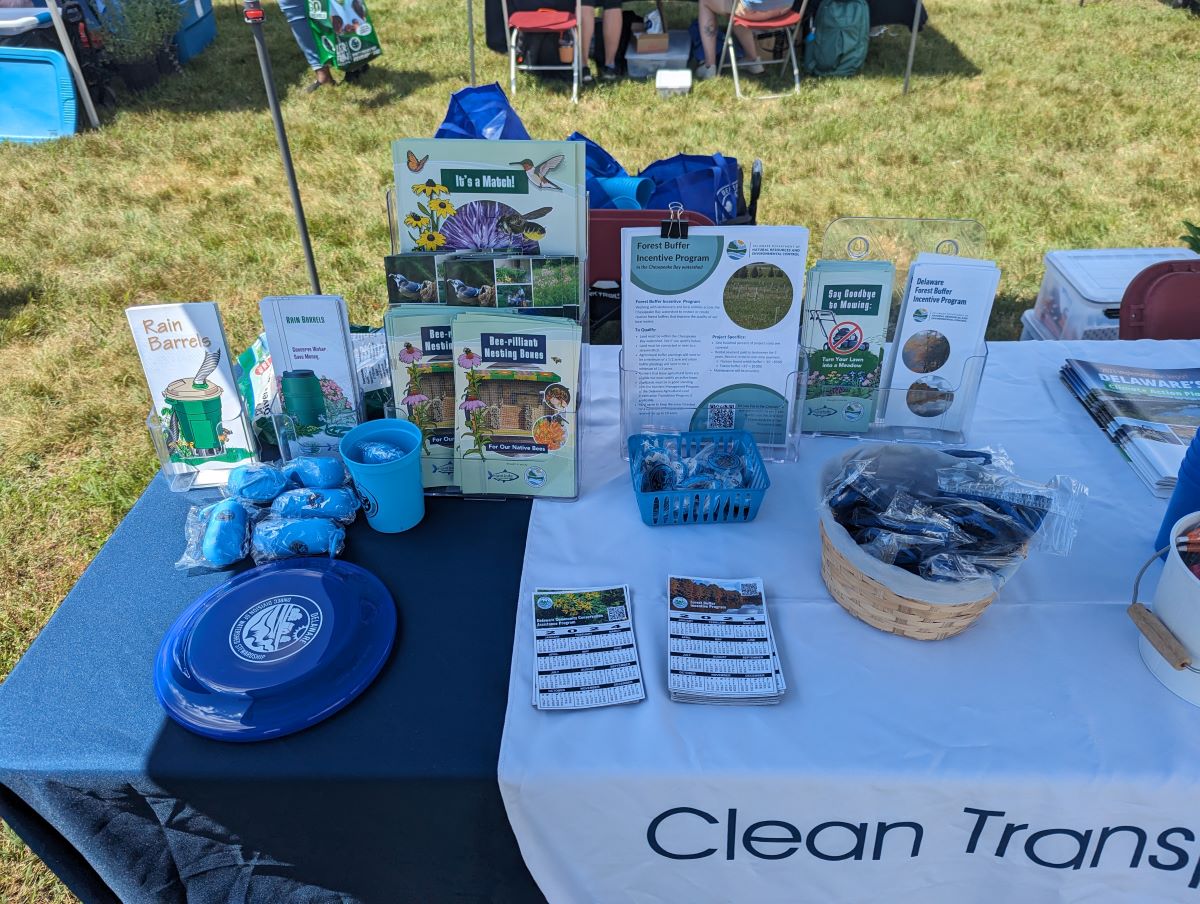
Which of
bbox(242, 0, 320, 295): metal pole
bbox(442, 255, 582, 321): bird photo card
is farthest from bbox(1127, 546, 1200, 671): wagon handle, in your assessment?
bbox(242, 0, 320, 295): metal pole

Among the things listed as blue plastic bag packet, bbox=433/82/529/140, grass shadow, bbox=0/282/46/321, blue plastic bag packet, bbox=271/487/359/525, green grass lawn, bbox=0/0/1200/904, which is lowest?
grass shadow, bbox=0/282/46/321

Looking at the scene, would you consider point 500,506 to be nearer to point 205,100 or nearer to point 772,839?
point 772,839

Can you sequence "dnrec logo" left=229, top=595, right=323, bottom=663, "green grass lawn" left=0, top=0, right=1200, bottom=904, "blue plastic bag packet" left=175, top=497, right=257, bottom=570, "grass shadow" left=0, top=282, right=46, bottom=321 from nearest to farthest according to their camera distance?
"dnrec logo" left=229, top=595, right=323, bottom=663 < "blue plastic bag packet" left=175, top=497, right=257, bottom=570 < "green grass lawn" left=0, top=0, right=1200, bottom=904 < "grass shadow" left=0, top=282, right=46, bottom=321

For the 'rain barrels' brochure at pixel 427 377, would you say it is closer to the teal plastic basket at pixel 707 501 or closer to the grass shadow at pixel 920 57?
the teal plastic basket at pixel 707 501

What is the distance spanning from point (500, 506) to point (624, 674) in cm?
42

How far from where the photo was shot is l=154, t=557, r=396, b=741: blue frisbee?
41.4 inches

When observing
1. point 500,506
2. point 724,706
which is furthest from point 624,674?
point 500,506

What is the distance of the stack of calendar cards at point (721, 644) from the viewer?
1065mm

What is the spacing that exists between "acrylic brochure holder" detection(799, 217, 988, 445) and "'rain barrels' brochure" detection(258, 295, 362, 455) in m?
0.75

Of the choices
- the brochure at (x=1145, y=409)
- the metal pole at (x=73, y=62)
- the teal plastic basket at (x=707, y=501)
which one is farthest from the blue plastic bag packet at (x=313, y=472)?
the metal pole at (x=73, y=62)

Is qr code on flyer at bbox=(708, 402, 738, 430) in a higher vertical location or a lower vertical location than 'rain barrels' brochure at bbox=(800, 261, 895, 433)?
lower

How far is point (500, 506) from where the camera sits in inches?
55.4

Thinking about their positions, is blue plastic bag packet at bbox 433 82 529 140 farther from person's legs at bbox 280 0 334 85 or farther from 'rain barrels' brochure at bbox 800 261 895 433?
person's legs at bbox 280 0 334 85

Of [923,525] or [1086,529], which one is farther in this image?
[1086,529]
